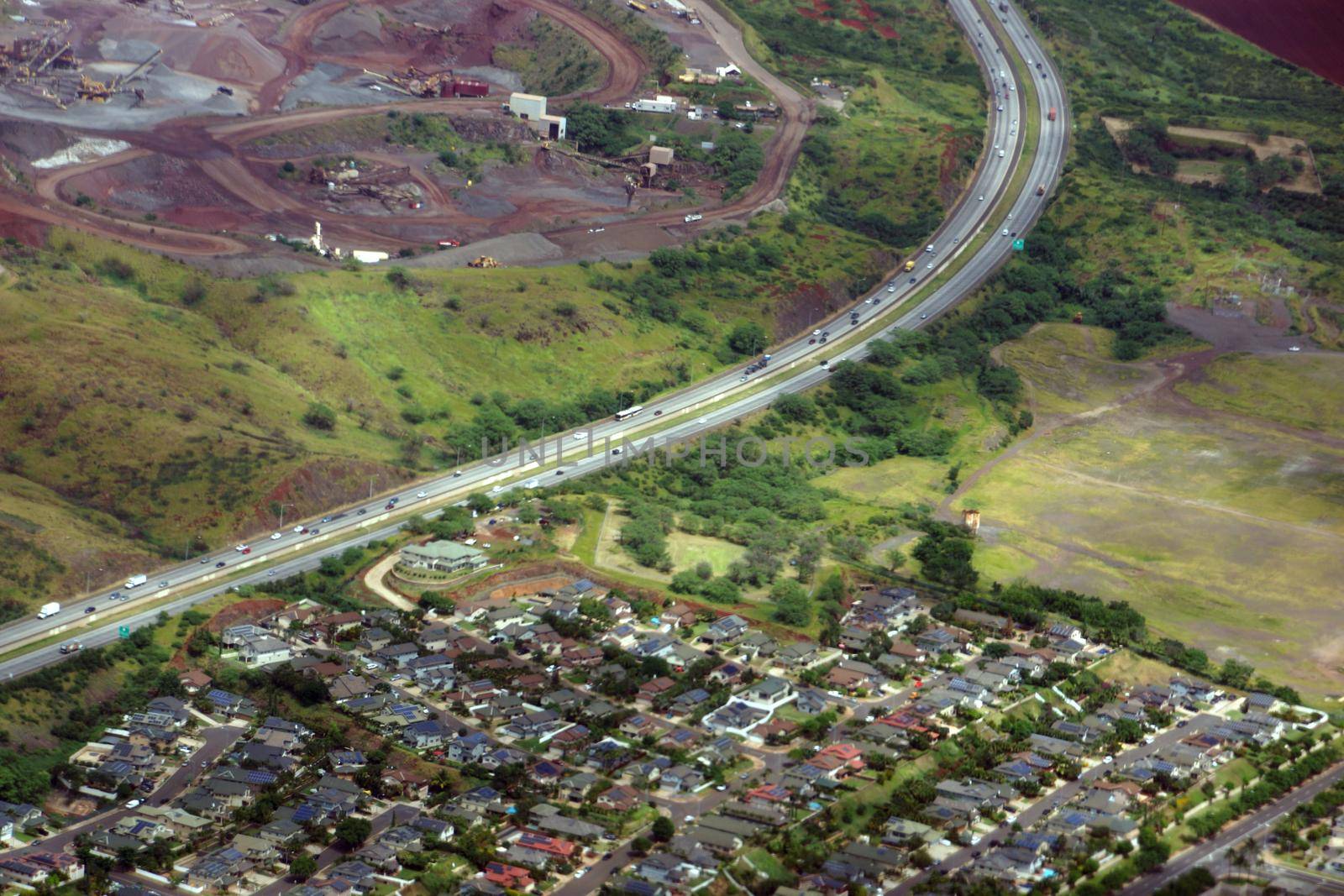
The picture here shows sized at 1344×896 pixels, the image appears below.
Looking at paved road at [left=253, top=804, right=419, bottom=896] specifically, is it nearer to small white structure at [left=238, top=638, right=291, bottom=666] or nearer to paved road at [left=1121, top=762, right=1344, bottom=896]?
small white structure at [left=238, top=638, right=291, bottom=666]

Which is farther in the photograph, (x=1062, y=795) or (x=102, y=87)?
(x=102, y=87)

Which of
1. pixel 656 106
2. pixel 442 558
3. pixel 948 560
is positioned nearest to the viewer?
pixel 442 558

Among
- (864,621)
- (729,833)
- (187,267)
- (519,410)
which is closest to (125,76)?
(187,267)

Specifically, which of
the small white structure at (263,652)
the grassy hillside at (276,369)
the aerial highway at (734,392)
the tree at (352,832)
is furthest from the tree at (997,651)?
the grassy hillside at (276,369)

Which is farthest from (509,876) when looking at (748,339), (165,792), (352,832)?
(748,339)

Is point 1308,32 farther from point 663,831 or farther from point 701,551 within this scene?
point 663,831

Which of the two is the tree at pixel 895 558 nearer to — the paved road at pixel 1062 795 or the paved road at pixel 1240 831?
the paved road at pixel 1062 795

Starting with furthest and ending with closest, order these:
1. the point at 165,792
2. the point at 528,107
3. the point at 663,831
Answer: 1. the point at 528,107
2. the point at 165,792
3. the point at 663,831
